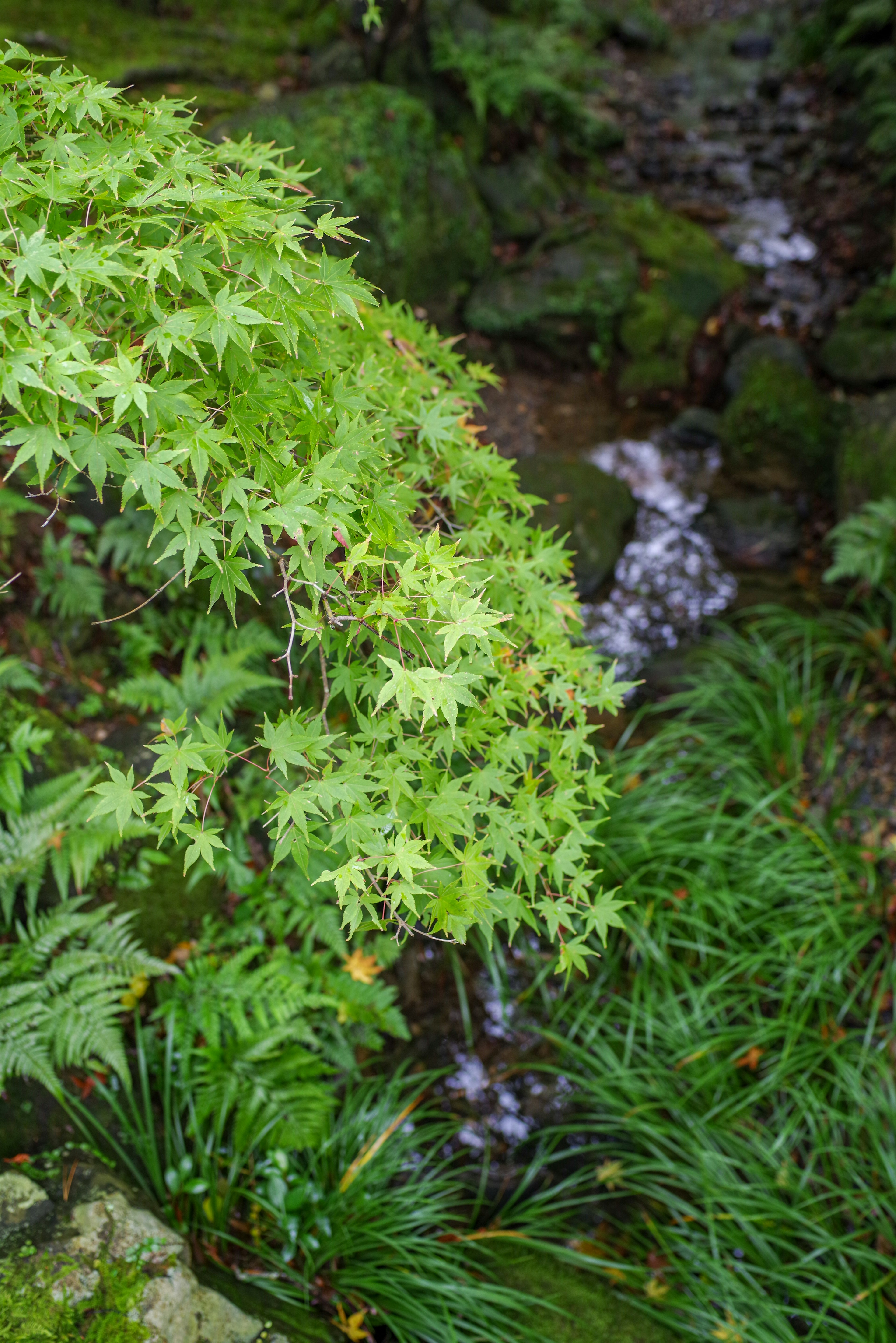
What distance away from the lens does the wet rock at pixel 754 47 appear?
31.2 ft

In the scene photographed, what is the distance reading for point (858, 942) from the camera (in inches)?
126

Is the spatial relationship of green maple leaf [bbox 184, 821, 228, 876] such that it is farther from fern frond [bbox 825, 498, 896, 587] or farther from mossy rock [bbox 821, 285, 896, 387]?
mossy rock [bbox 821, 285, 896, 387]

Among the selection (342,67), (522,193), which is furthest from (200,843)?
(522,193)

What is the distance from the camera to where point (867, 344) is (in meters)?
5.87

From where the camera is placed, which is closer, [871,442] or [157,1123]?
[157,1123]

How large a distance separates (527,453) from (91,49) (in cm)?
395

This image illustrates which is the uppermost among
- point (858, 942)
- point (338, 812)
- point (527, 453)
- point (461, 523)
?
point (461, 523)

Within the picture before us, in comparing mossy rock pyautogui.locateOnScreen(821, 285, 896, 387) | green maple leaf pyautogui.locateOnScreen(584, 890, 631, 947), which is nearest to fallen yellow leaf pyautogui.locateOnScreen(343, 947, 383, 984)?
green maple leaf pyautogui.locateOnScreen(584, 890, 631, 947)

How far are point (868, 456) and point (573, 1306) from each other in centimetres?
464

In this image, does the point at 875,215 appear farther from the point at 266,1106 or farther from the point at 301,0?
the point at 266,1106

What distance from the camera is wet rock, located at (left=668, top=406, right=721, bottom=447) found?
611 centimetres

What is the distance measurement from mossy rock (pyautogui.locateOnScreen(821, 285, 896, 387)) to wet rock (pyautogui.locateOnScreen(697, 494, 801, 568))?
1229 mm

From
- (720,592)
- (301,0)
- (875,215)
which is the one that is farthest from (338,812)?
(875,215)

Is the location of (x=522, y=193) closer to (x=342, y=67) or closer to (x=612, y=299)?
(x=612, y=299)
